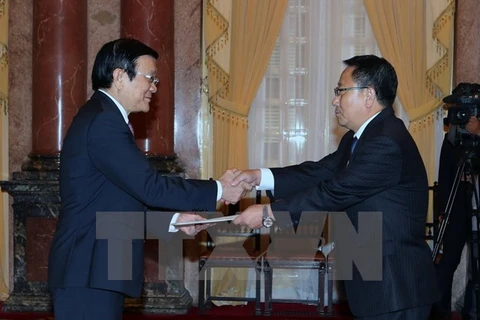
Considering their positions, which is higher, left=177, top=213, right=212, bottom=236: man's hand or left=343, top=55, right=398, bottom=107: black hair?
left=343, top=55, right=398, bottom=107: black hair

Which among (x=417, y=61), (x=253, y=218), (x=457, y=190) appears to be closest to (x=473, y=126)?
(x=457, y=190)

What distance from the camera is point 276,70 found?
6738 millimetres

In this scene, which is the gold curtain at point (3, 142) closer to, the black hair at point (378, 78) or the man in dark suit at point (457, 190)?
the man in dark suit at point (457, 190)

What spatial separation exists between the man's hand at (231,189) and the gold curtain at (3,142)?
135 inches

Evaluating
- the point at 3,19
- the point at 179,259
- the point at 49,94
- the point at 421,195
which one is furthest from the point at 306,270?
the point at 421,195

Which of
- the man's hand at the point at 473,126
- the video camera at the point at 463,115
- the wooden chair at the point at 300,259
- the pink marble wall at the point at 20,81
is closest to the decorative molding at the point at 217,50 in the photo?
the wooden chair at the point at 300,259

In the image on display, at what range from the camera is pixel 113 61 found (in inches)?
119

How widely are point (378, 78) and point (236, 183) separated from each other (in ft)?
3.13

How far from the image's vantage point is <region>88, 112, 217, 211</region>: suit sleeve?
2.87 meters

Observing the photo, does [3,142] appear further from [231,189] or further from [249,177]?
[231,189]

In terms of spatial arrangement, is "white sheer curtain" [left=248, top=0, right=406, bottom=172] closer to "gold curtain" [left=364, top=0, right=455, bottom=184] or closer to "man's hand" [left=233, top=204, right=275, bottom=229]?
"gold curtain" [left=364, top=0, right=455, bottom=184]

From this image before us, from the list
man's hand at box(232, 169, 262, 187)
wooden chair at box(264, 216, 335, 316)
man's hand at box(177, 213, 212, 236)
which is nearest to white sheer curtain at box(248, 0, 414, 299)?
wooden chair at box(264, 216, 335, 316)

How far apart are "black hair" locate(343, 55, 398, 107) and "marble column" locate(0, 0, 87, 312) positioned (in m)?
3.51

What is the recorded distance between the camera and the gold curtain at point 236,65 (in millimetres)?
6547
